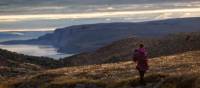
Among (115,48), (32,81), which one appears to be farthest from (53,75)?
(115,48)

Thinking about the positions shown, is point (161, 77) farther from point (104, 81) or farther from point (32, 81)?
point (32, 81)

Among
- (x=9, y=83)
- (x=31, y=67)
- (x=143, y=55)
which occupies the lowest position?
(x=31, y=67)

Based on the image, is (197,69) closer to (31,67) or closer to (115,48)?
(31,67)

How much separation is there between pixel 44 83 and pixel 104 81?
681 centimetres

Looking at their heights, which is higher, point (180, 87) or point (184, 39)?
point (180, 87)

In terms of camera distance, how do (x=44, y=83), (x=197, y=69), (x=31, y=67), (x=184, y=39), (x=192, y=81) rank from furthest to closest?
(x=184, y=39) < (x=31, y=67) < (x=44, y=83) < (x=197, y=69) < (x=192, y=81)

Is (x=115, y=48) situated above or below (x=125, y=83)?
below

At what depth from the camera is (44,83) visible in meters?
55.5

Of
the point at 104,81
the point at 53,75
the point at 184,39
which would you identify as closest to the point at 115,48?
the point at 184,39

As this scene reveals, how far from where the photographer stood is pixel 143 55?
43281 millimetres

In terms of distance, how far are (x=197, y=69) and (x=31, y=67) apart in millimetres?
55994

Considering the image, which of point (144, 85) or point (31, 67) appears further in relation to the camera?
point (31, 67)

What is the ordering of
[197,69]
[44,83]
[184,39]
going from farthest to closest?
[184,39], [44,83], [197,69]

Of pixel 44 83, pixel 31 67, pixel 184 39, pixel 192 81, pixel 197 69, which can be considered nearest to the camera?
pixel 192 81
